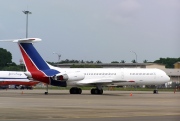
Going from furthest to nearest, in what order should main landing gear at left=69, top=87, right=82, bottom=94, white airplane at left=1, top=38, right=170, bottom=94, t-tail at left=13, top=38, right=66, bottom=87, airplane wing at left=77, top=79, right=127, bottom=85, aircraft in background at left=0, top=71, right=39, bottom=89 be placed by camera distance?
aircraft in background at left=0, top=71, right=39, bottom=89 → main landing gear at left=69, top=87, right=82, bottom=94 → airplane wing at left=77, top=79, right=127, bottom=85 → white airplane at left=1, top=38, right=170, bottom=94 → t-tail at left=13, top=38, right=66, bottom=87

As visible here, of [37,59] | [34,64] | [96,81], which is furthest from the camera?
[96,81]

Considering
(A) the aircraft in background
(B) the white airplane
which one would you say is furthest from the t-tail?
(A) the aircraft in background

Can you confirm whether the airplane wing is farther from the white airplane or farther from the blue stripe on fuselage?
the blue stripe on fuselage

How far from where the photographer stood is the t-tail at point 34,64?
6062 centimetres

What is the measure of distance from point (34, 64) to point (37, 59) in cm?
72

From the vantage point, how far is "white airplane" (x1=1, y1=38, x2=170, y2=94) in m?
61.0

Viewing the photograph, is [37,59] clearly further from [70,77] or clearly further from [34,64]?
[70,77]

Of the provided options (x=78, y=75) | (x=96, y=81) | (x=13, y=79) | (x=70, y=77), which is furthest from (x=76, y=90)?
(x=13, y=79)

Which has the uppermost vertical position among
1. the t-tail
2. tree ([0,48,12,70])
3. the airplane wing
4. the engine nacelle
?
tree ([0,48,12,70])

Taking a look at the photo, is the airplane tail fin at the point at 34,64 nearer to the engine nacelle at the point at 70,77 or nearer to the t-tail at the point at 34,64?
the t-tail at the point at 34,64

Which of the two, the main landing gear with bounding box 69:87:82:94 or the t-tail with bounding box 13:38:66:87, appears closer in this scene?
the t-tail with bounding box 13:38:66:87

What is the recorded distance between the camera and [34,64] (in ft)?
200

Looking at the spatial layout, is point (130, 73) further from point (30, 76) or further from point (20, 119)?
point (20, 119)

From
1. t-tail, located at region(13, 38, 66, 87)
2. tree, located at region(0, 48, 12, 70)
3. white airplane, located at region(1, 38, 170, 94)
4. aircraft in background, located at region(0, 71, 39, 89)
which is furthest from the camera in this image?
tree, located at region(0, 48, 12, 70)
